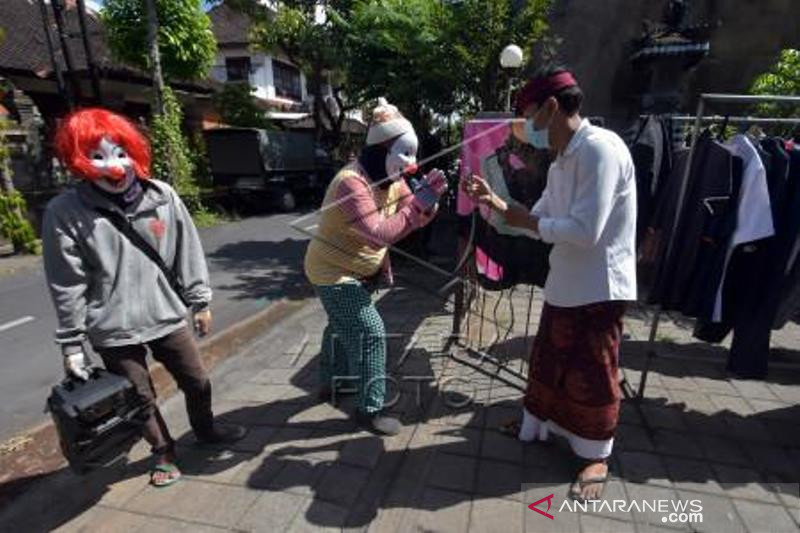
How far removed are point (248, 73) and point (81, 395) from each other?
31231 millimetres

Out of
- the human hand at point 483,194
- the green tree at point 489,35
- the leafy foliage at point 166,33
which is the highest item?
the leafy foliage at point 166,33

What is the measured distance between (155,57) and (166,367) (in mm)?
10745

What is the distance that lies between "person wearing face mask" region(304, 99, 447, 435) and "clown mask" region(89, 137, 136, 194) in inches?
38.9

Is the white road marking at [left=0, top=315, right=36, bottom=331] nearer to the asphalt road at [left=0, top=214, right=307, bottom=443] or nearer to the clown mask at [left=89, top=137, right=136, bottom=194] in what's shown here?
the asphalt road at [left=0, top=214, right=307, bottom=443]

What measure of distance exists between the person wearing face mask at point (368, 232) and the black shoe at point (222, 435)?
0.76 metres

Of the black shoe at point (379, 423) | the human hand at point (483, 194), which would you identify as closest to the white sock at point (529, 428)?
the black shoe at point (379, 423)

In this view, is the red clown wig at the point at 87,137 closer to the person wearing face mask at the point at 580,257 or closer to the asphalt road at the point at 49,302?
the asphalt road at the point at 49,302

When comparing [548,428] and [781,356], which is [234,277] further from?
[781,356]

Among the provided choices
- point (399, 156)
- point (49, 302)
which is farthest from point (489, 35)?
point (49, 302)

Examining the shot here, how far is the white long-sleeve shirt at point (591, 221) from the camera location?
7.04 feet

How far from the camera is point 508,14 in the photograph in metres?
6.46

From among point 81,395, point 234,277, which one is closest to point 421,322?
point 81,395

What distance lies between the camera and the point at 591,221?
214 centimetres

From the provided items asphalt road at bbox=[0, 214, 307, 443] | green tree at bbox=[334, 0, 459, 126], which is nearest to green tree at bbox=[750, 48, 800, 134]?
green tree at bbox=[334, 0, 459, 126]
